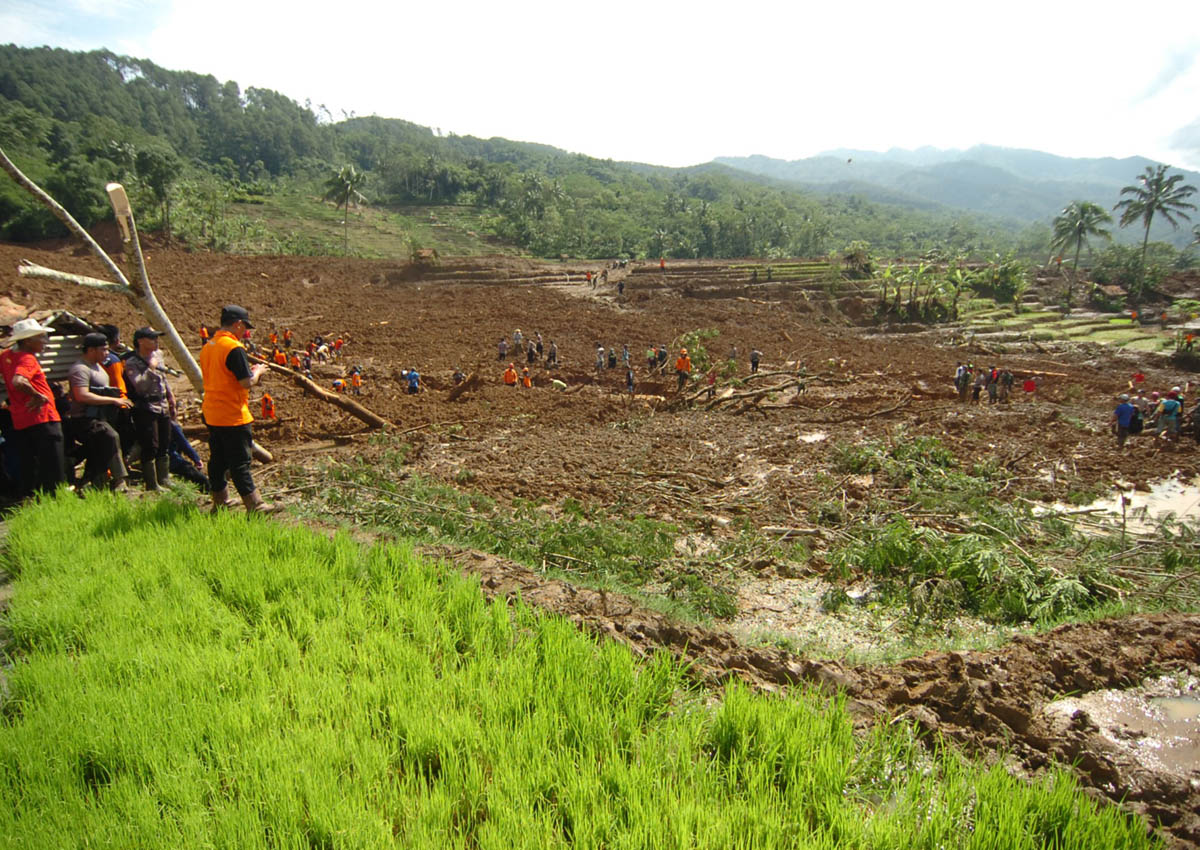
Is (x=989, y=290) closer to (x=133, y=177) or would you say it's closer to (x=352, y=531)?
(x=352, y=531)

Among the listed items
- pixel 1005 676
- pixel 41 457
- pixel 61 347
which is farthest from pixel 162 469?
pixel 1005 676

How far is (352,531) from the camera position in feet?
17.5

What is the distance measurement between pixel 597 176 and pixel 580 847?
465 ft

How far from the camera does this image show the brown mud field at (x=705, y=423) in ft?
11.0

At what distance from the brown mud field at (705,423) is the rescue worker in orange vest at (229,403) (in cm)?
213

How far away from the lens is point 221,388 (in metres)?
4.61

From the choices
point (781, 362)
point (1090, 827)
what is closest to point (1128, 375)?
point (781, 362)

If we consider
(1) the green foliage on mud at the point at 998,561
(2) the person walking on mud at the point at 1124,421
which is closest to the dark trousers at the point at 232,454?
(1) the green foliage on mud at the point at 998,561

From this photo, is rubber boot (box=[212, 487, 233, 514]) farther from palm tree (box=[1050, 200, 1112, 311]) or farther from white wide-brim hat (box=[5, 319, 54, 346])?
palm tree (box=[1050, 200, 1112, 311])

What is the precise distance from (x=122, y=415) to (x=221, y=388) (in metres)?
2.39

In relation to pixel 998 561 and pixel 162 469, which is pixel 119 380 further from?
pixel 998 561

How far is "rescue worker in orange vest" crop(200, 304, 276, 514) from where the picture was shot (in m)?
4.50

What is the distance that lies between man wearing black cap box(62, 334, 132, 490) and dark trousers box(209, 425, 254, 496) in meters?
1.43

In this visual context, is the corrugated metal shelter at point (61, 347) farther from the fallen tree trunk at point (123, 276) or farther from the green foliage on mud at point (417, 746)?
the green foliage on mud at point (417, 746)
